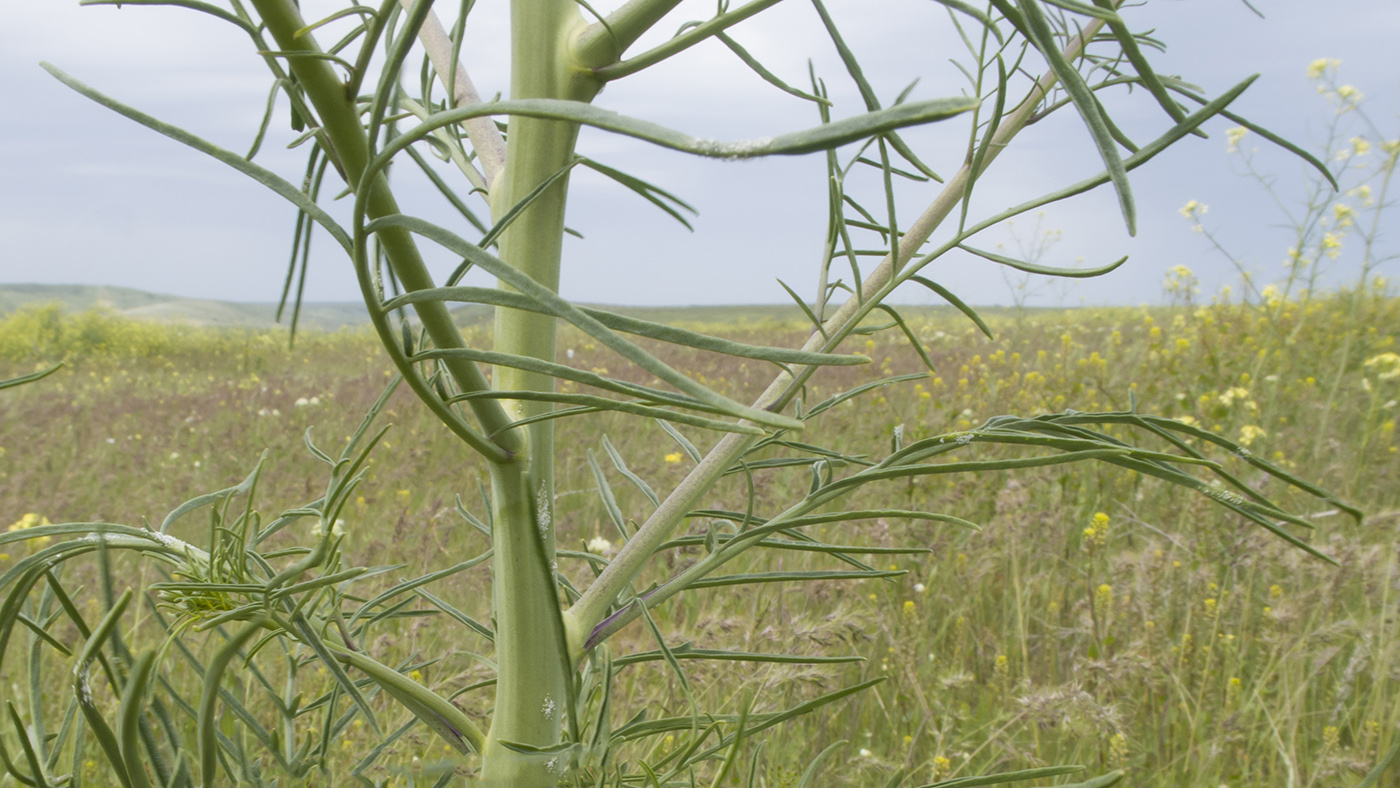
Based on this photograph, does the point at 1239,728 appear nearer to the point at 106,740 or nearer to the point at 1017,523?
the point at 1017,523

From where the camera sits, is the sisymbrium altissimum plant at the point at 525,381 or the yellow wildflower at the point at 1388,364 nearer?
the sisymbrium altissimum plant at the point at 525,381

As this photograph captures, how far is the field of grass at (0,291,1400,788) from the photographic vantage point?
4.37ft

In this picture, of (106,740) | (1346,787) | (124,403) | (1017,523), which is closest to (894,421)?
(1017,523)

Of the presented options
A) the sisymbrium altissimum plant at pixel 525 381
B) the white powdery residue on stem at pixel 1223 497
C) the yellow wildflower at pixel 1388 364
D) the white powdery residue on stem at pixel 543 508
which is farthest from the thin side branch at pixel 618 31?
the yellow wildflower at pixel 1388 364

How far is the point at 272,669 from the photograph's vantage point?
1615 mm

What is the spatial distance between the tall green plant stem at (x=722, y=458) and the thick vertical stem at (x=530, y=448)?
1.5 inches

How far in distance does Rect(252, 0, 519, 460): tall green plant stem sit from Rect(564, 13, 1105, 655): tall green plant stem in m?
0.16

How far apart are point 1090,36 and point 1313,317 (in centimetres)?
561

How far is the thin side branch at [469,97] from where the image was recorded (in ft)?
1.79

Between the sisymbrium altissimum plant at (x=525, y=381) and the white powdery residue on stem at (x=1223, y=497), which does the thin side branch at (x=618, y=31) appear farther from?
the white powdery residue on stem at (x=1223, y=497)

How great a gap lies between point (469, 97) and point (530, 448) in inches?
10.3

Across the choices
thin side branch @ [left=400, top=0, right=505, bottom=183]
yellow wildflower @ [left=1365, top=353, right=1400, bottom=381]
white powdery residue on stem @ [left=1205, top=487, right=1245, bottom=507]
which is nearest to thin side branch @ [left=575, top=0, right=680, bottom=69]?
thin side branch @ [left=400, top=0, right=505, bottom=183]

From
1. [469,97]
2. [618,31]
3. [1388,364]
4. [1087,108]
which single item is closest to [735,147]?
[1087,108]

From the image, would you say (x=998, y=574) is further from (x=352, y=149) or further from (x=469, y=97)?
(x=352, y=149)
